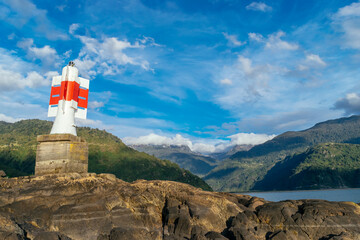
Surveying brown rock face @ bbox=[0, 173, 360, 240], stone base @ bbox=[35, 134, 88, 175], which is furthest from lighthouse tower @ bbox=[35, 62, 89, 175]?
brown rock face @ bbox=[0, 173, 360, 240]

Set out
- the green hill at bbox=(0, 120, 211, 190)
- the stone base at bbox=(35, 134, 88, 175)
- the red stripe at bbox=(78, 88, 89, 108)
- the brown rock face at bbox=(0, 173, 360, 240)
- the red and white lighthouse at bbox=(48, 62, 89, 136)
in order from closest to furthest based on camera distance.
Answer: the brown rock face at bbox=(0, 173, 360, 240), the stone base at bbox=(35, 134, 88, 175), the red and white lighthouse at bbox=(48, 62, 89, 136), the red stripe at bbox=(78, 88, 89, 108), the green hill at bbox=(0, 120, 211, 190)

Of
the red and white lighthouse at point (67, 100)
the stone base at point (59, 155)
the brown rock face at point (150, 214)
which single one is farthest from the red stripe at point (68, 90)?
Result: the brown rock face at point (150, 214)

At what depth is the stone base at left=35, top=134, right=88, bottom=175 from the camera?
854 inches

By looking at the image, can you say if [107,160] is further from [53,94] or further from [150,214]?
[150,214]

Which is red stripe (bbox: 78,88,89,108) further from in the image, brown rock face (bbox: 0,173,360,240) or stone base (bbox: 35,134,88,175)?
brown rock face (bbox: 0,173,360,240)

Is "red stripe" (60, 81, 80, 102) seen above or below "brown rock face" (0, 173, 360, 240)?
above

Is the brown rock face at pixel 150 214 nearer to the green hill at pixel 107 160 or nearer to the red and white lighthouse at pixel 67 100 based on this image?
the red and white lighthouse at pixel 67 100

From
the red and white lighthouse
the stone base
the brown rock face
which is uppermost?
the red and white lighthouse

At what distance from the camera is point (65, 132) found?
2380cm

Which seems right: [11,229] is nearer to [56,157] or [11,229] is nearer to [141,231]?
[141,231]

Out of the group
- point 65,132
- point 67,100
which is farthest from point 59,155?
point 67,100

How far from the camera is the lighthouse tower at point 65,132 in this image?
860 inches

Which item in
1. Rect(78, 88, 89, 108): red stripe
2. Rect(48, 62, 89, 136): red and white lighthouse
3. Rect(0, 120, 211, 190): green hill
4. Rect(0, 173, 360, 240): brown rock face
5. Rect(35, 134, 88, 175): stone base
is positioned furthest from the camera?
Rect(0, 120, 211, 190): green hill

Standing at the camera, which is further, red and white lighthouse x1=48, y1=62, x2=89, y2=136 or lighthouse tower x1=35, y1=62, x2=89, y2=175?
red and white lighthouse x1=48, y1=62, x2=89, y2=136
